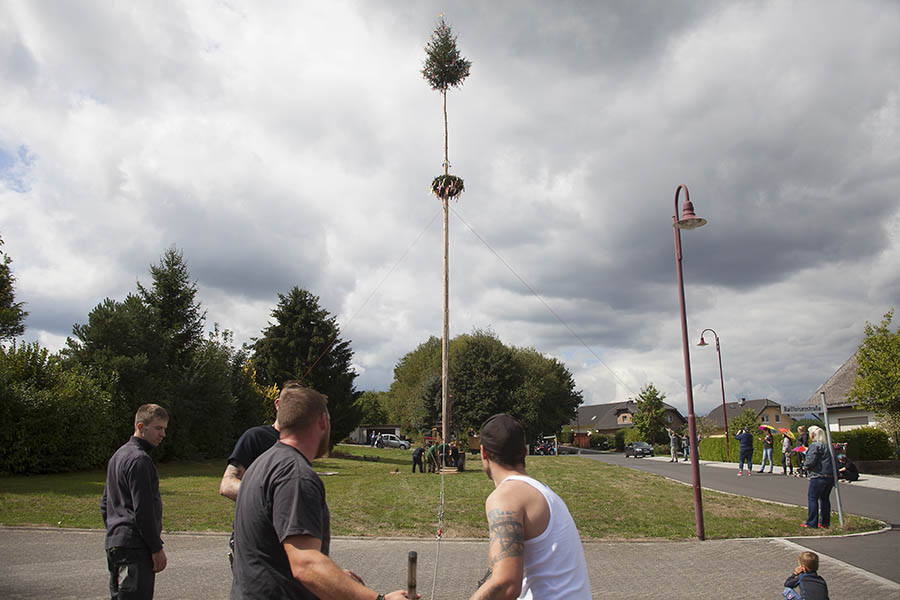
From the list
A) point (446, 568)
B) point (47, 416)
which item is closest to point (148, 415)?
point (446, 568)

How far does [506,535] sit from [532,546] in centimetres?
15

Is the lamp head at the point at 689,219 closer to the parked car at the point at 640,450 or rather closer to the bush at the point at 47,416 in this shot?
the bush at the point at 47,416

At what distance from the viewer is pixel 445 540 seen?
10516 millimetres

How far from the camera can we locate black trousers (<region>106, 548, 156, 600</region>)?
4.08 m

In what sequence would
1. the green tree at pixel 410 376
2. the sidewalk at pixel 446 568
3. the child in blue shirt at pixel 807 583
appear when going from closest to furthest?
the child in blue shirt at pixel 807 583
the sidewalk at pixel 446 568
the green tree at pixel 410 376

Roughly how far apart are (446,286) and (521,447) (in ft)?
78.8

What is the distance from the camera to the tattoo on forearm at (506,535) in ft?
8.42

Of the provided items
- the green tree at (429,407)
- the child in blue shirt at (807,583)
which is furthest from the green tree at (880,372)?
the green tree at (429,407)

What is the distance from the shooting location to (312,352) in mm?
39375

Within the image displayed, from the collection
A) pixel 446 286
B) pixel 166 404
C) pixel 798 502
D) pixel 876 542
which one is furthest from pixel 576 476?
pixel 166 404

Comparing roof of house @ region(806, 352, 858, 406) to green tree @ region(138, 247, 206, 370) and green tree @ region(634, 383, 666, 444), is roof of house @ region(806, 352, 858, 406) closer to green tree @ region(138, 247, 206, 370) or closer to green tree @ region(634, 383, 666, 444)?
green tree @ region(634, 383, 666, 444)

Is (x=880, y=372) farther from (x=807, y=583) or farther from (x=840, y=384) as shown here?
(x=807, y=583)

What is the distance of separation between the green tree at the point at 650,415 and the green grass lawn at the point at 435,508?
1462 inches

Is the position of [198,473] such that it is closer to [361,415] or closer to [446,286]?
[446,286]
